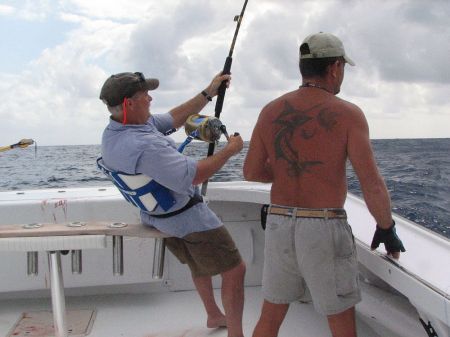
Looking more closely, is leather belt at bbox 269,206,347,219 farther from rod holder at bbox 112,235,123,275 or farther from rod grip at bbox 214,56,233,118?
rod grip at bbox 214,56,233,118

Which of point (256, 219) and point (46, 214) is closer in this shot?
point (46, 214)

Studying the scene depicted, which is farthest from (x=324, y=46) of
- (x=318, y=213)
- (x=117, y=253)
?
(x=117, y=253)

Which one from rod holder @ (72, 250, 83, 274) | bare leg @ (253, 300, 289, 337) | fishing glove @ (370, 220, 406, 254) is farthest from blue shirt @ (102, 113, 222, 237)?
fishing glove @ (370, 220, 406, 254)

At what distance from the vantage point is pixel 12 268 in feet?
10.9

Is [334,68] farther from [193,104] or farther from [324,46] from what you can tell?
[193,104]

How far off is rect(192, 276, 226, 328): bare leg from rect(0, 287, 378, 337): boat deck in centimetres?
5

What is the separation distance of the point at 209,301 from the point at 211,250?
45 centimetres

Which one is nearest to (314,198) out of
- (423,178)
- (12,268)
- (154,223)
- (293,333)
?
(154,223)

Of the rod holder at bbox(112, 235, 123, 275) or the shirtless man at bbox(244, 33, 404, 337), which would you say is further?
the rod holder at bbox(112, 235, 123, 275)

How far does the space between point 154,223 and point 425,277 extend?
1.26 metres

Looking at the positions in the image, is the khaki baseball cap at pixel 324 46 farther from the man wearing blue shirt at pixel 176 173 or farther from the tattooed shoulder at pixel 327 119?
the man wearing blue shirt at pixel 176 173

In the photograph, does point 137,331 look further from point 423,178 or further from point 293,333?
point 423,178

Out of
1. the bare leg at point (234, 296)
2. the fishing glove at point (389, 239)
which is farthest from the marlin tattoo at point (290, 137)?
the bare leg at point (234, 296)

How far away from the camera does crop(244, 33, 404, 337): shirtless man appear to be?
191 centimetres
